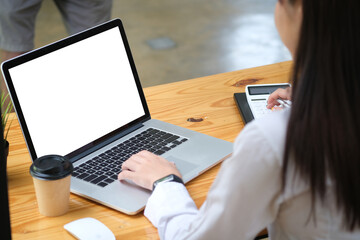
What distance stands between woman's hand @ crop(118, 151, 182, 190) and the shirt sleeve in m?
0.19

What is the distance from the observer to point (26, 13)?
212 centimetres

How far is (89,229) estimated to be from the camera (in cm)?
93

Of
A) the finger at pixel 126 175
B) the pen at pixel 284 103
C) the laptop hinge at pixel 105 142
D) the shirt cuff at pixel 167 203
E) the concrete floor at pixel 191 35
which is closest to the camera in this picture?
the shirt cuff at pixel 167 203

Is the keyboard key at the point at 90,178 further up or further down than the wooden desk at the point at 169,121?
further up

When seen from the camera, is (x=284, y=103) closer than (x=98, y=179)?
No

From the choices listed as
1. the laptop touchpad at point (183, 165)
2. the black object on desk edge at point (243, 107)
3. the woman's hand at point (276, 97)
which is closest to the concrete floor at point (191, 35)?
the black object on desk edge at point (243, 107)

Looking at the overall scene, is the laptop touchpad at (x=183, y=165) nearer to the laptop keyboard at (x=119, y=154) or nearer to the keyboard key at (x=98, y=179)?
the laptop keyboard at (x=119, y=154)

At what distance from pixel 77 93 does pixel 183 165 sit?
0.28 metres

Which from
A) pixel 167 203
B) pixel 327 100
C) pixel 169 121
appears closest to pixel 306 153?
pixel 327 100

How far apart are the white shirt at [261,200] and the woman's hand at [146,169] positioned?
0.20 m

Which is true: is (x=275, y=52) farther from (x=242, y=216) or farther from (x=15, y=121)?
(x=242, y=216)

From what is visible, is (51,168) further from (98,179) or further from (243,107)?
(243,107)

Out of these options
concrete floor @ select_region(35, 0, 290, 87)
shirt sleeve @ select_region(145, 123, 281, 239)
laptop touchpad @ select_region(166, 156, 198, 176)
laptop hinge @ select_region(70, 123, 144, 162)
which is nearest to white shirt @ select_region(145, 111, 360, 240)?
shirt sleeve @ select_region(145, 123, 281, 239)

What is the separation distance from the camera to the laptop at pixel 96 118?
1.04 metres
